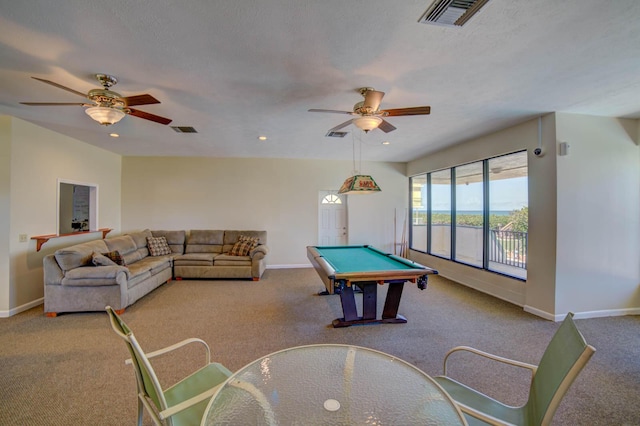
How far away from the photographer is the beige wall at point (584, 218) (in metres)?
3.48

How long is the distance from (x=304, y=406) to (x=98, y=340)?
3.02 meters

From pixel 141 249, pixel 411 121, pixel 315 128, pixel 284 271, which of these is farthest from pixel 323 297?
pixel 141 249

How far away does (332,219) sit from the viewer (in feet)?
22.7

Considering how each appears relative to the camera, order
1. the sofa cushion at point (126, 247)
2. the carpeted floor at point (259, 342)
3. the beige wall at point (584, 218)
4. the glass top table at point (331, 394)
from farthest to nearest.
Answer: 1. the sofa cushion at point (126, 247)
2. the beige wall at point (584, 218)
3. the carpeted floor at point (259, 342)
4. the glass top table at point (331, 394)

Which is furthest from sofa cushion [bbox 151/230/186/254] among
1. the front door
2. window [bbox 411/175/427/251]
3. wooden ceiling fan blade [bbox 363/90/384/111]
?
window [bbox 411/175/427/251]

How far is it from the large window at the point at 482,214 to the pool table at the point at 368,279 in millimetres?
2098

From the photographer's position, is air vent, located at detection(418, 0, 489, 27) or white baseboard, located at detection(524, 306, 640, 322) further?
white baseboard, located at detection(524, 306, 640, 322)

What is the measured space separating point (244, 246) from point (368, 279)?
11.7 feet

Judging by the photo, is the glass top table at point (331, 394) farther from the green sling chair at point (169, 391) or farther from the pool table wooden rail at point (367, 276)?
the pool table wooden rail at point (367, 276)

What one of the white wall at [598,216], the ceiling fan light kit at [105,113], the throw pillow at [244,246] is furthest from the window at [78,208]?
the white wall at [598,216]

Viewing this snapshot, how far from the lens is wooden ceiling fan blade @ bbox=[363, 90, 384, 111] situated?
8.17ft

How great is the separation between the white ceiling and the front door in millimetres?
3259

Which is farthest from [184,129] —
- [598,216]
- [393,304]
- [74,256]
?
[598,216]

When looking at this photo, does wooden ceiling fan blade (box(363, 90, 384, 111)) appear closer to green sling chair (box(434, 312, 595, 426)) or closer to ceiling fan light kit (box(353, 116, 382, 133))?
ceiling fan light kit (box(353, 116, 382, 133))
